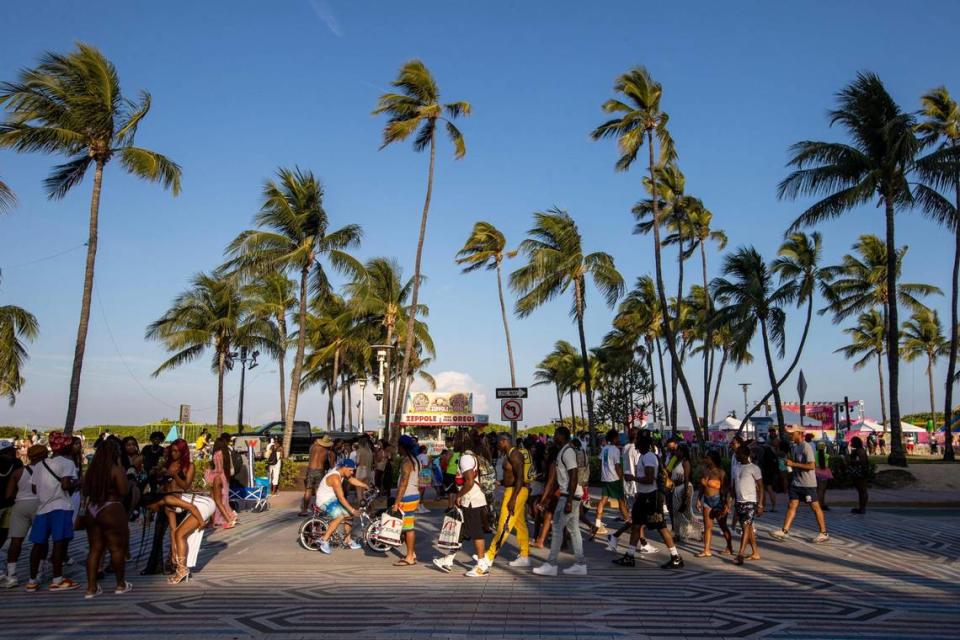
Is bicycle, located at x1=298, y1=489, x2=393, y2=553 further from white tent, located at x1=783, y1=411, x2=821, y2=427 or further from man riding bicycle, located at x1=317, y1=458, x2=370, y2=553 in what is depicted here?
white tent, located at x1=783, y1=411, x2=821, y2=427

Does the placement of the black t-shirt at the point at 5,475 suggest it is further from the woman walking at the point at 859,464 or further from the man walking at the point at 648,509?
the woman walking at the point at 859,464

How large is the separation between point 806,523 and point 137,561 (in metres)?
11.6

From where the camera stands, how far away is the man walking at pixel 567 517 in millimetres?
9188

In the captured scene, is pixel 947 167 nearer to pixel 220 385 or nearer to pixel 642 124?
pixel 642 124

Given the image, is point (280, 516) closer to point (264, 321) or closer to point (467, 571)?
point (467, 571)

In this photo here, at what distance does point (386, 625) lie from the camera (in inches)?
261

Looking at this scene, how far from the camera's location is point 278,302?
44.2 meters

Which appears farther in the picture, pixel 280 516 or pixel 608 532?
pixel 280 516

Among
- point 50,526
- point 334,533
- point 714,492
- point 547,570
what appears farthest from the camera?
point 334,533

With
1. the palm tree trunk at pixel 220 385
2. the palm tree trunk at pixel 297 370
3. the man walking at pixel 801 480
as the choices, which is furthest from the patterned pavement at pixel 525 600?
the palm tree trunk at pixel 220 385

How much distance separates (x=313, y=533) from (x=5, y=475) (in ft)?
14.0

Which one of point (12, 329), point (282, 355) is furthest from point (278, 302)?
point (12, 329)

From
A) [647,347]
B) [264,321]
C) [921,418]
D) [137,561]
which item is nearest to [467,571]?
[137,561]

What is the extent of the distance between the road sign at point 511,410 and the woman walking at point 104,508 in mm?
8200
